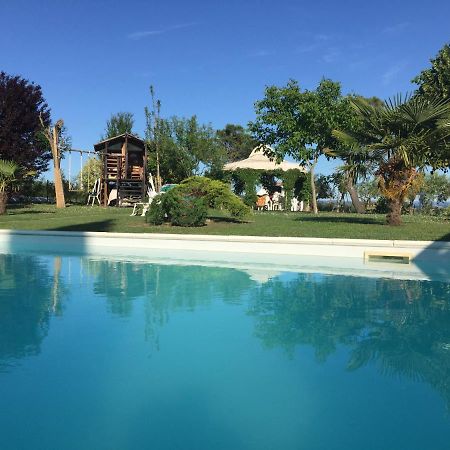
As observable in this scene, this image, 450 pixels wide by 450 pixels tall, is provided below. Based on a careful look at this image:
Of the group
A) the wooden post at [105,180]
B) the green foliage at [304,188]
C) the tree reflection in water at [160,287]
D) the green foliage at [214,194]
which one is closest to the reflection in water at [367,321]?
the tree reflection in water at [160,287]

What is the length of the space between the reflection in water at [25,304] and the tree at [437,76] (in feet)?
67.5

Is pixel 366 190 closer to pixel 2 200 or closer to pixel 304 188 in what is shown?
pixel 304 188

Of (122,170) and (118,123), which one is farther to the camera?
(118,123)

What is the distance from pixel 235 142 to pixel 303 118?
32.8 meters

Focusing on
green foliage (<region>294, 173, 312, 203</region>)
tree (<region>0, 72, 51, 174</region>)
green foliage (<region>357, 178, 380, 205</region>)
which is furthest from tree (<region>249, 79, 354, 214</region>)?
tree (<region>0, 72, 51, 174</region>)

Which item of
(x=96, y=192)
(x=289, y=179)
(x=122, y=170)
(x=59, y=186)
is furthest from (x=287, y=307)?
(x=96, y=192)

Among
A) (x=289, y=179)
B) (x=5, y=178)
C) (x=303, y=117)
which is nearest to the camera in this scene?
(x=5, y=178)

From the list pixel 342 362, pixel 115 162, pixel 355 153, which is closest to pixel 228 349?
pixel 342 362

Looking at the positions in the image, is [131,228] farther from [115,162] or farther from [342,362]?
[115,162]

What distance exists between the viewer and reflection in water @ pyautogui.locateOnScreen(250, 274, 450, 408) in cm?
433

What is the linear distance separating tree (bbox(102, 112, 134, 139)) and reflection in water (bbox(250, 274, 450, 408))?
37.0 m

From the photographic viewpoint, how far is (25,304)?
21.2ft

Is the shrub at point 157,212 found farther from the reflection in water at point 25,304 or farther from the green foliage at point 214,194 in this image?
the reflection in water at point 25,304

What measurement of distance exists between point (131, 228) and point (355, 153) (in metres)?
7.50
